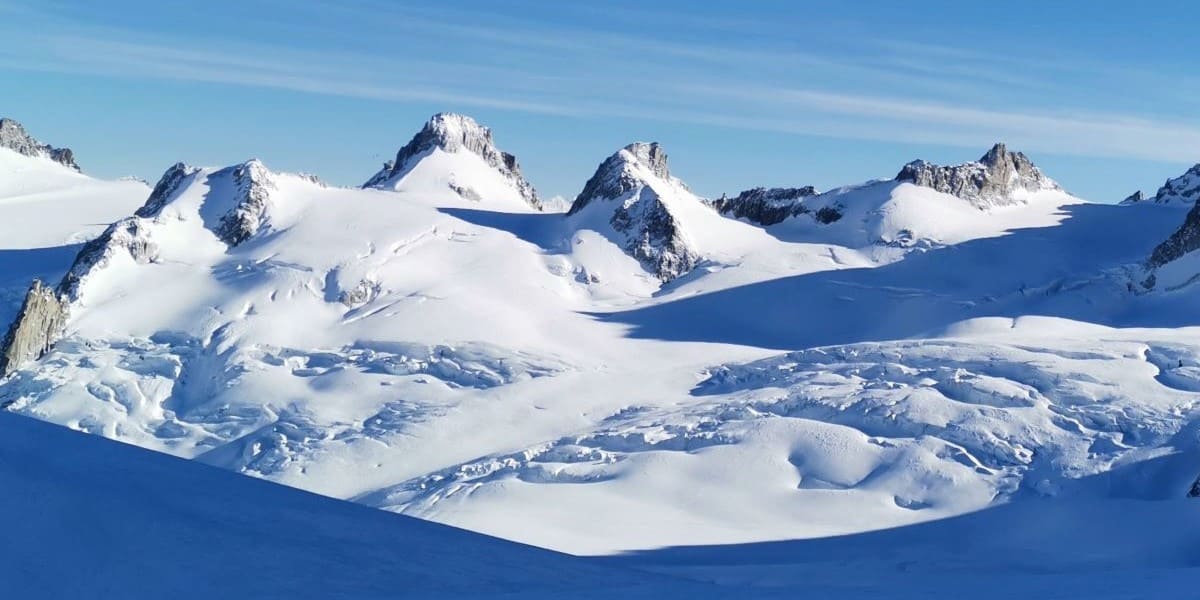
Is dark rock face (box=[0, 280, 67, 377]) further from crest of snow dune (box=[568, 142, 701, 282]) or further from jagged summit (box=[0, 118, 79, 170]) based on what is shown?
jagged summit (box=[0, 118, 79, 170])

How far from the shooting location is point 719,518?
91.9 ft

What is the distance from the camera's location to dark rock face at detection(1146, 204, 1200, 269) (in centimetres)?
4697

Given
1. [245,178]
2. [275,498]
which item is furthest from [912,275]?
[275,498]

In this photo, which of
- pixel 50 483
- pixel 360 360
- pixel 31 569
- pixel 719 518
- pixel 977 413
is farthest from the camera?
pixel 360 360

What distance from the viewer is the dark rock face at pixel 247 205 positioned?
50969 millimetres

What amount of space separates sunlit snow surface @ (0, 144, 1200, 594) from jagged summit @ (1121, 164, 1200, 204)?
5.63 m

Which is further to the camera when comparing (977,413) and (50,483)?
(977,413)

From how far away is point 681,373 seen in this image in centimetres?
4038

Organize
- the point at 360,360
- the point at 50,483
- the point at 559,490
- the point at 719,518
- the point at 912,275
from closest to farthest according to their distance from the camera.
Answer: the point at 50,483 → the point at 719,518 → the point at 559,490 → the point at 360,360 → the point at 912,275

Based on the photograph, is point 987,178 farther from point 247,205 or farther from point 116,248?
point 116,248

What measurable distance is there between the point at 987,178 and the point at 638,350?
29.3 metres

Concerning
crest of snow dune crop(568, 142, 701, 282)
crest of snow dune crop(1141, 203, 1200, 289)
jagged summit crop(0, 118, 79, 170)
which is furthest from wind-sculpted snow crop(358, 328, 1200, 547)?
jagged summit crop(0, 118, 79, 170)

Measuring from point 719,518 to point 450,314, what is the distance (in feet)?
63.4

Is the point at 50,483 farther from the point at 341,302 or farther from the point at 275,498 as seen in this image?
the point at 341,302
